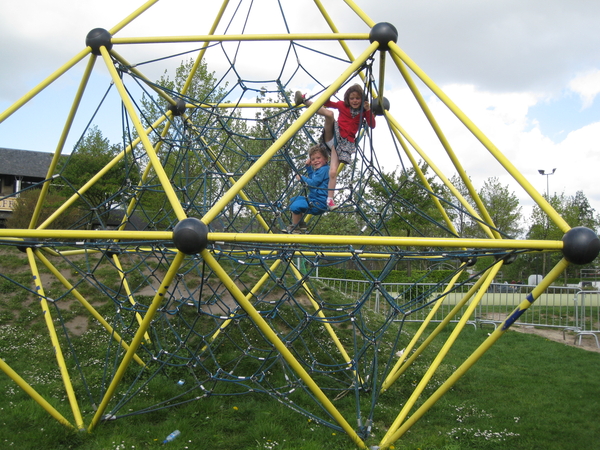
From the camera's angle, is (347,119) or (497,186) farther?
(497,186)

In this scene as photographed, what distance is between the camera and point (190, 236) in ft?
11.3

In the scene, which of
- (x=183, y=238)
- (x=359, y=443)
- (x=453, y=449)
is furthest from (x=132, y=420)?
(x=453, y=449)

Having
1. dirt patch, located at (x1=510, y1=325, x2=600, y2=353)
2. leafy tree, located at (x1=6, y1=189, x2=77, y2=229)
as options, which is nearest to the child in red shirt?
dirt patch, located at (x1=510, y1=325, x2=600, y2=353)

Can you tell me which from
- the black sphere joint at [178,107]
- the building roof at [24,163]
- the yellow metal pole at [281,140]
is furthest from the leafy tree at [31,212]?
the yellow metal pole at [281,140]

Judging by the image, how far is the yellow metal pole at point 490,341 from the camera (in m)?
3.69

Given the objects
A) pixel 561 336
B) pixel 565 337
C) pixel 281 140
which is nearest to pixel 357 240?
pixel 281 140

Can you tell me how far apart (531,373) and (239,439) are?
5.35 metres

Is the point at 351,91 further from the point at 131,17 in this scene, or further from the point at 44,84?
the point at 44,84

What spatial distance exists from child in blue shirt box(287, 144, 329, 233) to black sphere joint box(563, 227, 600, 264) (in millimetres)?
2807

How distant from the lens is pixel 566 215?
3256 cm

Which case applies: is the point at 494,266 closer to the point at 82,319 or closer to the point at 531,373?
A: the point at 531,373

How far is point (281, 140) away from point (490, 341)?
234 centimetres

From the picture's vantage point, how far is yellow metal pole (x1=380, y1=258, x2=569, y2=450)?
3691 millimetres

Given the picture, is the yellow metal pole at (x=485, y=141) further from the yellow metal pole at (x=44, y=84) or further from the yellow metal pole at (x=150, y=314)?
the yellow metal pole at (x=44, y=84)
